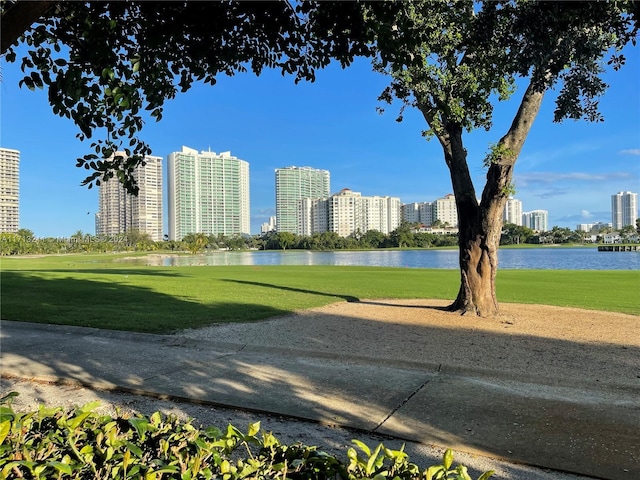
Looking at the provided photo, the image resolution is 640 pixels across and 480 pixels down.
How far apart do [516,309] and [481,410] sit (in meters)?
9.86

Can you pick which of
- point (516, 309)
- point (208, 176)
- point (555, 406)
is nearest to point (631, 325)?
point (516, 309)

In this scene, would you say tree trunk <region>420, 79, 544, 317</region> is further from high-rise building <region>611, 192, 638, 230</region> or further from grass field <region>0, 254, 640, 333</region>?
high-rise building <region>611, 192, 638, 230</region>

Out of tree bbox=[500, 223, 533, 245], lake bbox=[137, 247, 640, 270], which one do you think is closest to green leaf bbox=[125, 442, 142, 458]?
lake bbox=[137, 247, 640, 270]

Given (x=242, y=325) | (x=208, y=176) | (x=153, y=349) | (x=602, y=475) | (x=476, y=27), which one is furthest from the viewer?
(x=208, y=176)

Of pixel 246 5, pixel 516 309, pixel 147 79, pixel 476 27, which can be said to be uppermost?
pixel 476 27

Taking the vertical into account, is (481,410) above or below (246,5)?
below

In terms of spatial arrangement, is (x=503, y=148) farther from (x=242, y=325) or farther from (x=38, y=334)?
(x=38, y=334)

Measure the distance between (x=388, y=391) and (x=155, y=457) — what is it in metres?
3.71

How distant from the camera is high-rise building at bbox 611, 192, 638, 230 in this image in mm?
184500

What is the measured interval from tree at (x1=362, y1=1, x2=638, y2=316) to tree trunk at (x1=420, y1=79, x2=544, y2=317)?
0.02 m

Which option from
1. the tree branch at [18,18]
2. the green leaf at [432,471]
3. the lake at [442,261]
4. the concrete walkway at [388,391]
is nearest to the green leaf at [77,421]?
the green leaf at [432,471]

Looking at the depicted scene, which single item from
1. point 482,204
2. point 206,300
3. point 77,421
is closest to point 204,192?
point 206,300

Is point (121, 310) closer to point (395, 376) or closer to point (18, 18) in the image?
point (395, 376)

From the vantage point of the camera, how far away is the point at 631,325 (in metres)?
10.8
